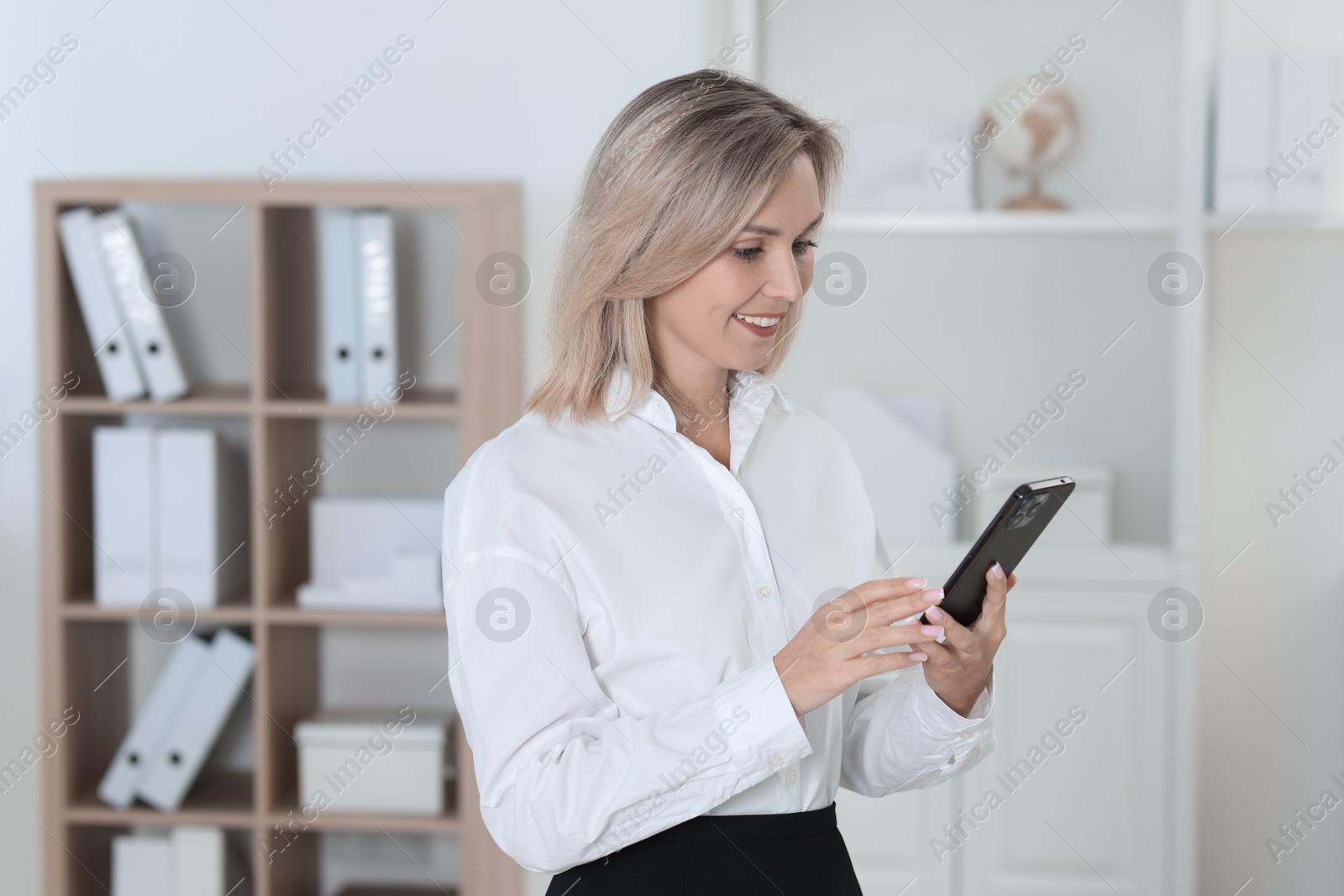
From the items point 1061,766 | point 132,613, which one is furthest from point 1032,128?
point 132,613

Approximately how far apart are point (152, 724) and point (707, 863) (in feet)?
5.38

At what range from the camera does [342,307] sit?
2260 millimetres

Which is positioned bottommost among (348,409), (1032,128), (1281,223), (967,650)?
(967,650)

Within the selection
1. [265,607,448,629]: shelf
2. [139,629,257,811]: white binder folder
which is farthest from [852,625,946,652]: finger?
[139,629,257,811]: white binder folder

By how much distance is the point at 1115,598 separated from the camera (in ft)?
8.07

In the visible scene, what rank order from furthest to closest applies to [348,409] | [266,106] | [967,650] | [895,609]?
[266,106] → [348,409] → [967,650] → [895,609]

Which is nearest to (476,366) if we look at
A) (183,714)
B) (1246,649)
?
(183,714)

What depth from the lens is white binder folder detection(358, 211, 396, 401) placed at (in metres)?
2.25

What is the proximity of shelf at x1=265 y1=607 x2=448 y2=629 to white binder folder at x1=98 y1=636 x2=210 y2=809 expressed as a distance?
0.23 m

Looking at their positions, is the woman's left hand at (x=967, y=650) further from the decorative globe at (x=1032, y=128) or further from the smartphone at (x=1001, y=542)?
the decorative globe at (x=1032, y=128)

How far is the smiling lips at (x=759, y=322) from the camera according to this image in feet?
3.94

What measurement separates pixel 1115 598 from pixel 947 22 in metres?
1.38

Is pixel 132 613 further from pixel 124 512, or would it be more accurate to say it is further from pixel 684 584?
pixel 684 584

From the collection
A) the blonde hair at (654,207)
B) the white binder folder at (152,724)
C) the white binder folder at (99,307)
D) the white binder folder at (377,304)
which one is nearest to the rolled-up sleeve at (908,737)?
the blonde hair at (654,207)
